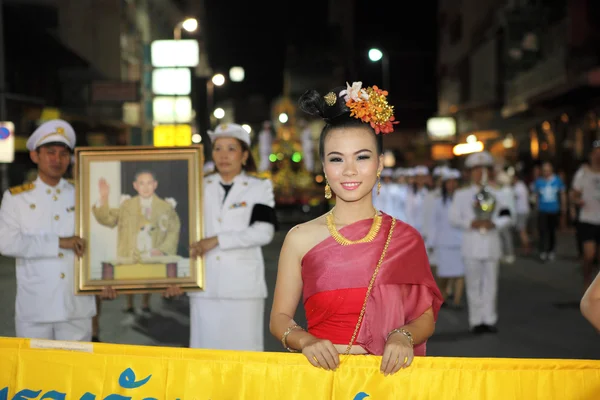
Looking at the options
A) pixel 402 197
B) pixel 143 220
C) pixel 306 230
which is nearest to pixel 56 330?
pixel 143 220

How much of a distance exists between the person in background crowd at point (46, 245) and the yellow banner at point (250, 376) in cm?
214

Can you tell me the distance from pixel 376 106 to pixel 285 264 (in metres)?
0.72

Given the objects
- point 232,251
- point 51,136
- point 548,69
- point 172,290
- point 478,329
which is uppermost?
point 548,69

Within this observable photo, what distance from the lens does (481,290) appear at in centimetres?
1062

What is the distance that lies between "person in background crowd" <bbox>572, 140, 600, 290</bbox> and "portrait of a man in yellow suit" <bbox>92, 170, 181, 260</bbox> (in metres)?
8.26

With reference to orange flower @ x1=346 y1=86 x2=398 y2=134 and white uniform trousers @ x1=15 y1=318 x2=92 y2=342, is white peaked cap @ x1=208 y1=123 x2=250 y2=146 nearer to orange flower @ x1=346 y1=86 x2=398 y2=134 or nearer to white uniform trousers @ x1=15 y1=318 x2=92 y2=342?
white uniform trousers @ x1=15 y1=318 x2=92 y2=342

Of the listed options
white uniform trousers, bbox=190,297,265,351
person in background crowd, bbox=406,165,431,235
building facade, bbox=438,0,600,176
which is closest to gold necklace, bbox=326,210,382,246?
white uniform trousers, bbox=190,297,265,351

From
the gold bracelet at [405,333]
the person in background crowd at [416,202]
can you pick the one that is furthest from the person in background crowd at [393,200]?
the gold bracelet at [405,333]

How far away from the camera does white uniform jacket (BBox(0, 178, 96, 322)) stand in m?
5.98

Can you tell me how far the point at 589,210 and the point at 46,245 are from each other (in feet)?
30.7

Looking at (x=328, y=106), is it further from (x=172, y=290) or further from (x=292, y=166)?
(x=292, y=166)

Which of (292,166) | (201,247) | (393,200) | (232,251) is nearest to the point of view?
(201,247)

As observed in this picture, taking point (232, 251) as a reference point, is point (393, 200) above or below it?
above

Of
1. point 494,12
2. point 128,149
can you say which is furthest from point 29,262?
point 494,12
